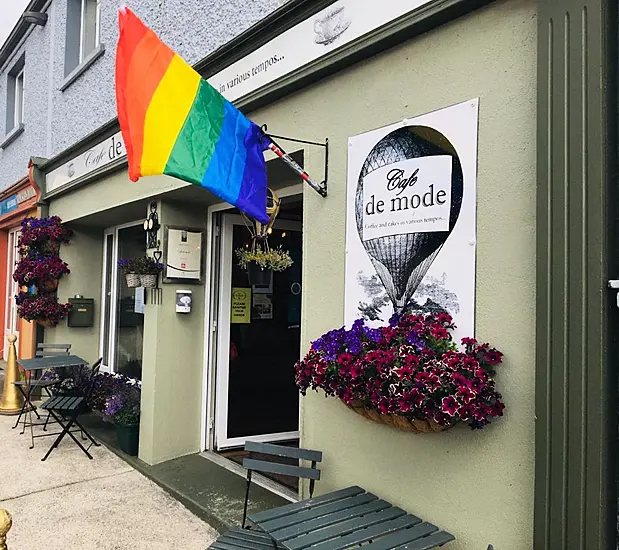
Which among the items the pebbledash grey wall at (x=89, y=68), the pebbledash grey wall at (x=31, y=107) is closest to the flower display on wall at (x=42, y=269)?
the pebbledash grey wall at (x=89, y=68)

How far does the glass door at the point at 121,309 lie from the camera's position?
6.67 metres

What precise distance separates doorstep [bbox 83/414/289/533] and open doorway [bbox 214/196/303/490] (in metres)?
0.42

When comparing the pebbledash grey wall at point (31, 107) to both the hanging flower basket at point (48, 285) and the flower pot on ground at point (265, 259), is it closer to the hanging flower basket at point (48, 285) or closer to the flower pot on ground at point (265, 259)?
the hanging flower basket at point (48, 285)

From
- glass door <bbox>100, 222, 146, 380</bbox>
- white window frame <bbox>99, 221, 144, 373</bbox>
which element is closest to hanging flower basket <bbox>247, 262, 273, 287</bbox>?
glass door <bbox>100, 222, 146, 380</bbox>

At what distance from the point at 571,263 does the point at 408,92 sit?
1.27 metres

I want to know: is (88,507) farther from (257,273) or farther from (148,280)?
(257,273)

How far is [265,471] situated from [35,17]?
8144 millimetres

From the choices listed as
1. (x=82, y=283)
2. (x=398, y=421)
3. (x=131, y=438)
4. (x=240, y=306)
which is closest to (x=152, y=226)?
(x=240, y=306)

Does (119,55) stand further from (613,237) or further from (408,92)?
(613,237)

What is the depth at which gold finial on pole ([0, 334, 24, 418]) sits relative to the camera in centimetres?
711

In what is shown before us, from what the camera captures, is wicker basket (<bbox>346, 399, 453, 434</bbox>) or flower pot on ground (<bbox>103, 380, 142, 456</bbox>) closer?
wicker basket (<bbox>346, 399, 453, 434</bbox>)

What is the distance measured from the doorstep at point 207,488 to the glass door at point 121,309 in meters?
1.48

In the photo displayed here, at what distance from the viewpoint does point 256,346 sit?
581cm

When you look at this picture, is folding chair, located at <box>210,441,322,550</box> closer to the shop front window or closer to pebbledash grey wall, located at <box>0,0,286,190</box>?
pebbledash grey wall, located at <box>0,0,286,190</box>
